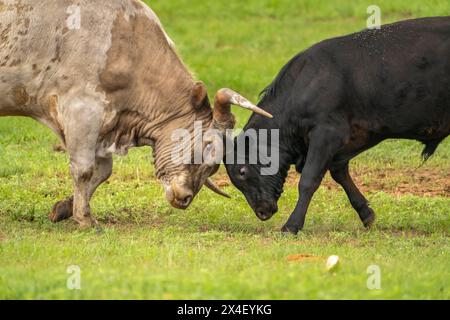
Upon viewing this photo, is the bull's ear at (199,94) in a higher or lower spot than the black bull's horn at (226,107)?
higher

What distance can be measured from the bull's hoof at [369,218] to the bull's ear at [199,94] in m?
1.98

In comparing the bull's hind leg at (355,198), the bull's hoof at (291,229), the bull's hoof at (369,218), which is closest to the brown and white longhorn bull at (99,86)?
the bull's hoof at (291,229)

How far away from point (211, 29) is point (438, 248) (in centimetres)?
1198

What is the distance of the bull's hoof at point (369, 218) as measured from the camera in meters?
11.8

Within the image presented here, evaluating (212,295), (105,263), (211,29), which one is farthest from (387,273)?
(211,29)

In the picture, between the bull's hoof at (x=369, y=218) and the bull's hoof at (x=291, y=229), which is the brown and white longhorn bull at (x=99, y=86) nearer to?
the bull's hoof at (x=291, y=229)

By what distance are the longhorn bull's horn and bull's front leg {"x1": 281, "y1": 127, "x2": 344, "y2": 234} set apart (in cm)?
50

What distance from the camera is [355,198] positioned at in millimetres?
11867

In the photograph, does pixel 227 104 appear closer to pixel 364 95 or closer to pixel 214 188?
pixel 214 188

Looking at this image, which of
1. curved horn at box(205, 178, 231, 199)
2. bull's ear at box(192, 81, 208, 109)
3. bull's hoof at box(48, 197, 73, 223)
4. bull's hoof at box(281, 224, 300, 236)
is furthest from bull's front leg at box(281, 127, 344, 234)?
bull's hoof at box(48, 197, 73, 223)

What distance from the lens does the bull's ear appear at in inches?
446

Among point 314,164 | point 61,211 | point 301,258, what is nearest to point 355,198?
point 314,164

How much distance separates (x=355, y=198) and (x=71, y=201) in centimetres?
281
